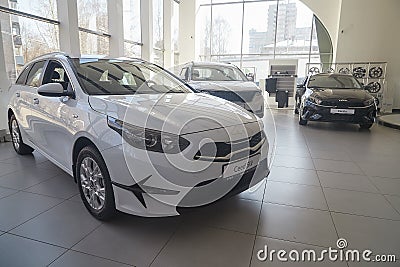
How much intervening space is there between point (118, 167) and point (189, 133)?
0.50 m

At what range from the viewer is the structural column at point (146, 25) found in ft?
33.1

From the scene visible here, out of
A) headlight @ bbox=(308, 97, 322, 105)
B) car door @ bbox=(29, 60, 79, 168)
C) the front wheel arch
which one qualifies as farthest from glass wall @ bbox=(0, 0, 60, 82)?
headlight @ bbox=(308, 97, 322, 105)

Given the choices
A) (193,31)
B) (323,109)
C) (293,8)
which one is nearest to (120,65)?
(323,109)

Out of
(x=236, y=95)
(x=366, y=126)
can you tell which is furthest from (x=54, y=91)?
(x=366, y=126)

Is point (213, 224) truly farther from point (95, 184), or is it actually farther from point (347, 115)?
point (347, 115)

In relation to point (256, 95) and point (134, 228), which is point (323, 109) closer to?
point (256, 95)

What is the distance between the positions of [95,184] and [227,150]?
100 centimetres

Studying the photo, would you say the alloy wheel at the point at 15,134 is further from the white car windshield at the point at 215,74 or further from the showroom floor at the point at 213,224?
the white car windshield at the point at 215,74

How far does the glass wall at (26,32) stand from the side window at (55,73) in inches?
110

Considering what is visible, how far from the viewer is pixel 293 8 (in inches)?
528

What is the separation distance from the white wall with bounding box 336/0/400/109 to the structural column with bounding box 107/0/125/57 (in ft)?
24.3

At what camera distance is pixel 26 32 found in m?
5.66

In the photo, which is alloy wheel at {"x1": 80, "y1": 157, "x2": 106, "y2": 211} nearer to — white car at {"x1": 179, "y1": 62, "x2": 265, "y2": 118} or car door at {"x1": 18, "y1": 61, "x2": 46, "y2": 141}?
car door at {"x1": 18, "y1": 61, "x2": 46, "y2": 141}

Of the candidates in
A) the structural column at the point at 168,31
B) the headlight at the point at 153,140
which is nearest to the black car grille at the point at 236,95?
the headlight at the point at 153,140
